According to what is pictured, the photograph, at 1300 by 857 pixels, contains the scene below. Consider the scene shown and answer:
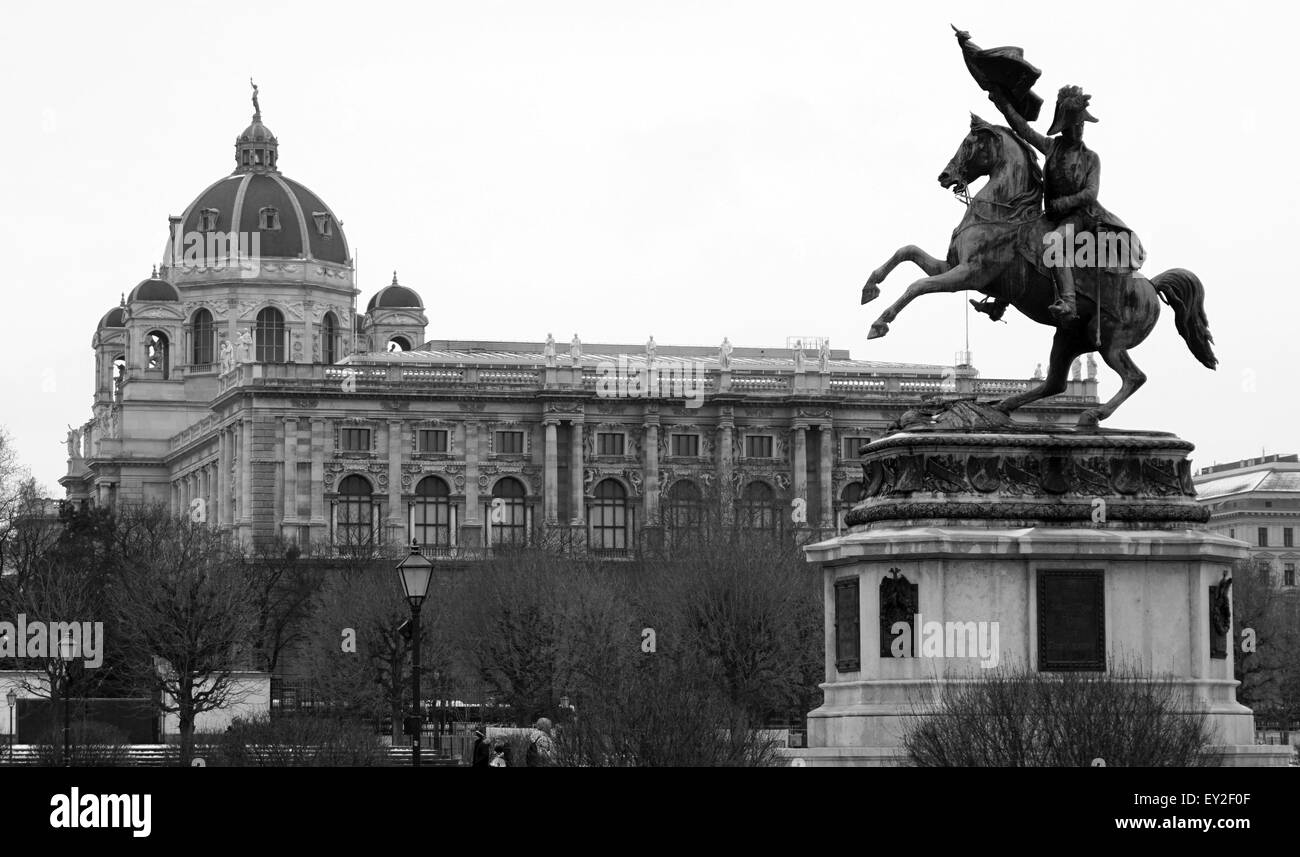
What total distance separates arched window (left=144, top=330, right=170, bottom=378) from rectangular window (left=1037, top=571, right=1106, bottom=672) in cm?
14467

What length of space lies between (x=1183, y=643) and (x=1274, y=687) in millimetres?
62875

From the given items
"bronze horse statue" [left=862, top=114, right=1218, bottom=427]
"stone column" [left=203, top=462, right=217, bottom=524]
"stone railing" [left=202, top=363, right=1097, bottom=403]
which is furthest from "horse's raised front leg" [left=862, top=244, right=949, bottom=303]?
"stone column" [left=203, top=462, right=217, bottom=524]

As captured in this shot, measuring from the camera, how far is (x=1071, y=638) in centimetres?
3522

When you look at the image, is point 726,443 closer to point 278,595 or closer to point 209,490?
point 209,490

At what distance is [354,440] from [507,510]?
27.2 feet

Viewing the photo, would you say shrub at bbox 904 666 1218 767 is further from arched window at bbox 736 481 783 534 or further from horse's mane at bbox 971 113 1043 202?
arched window at bbox 736 481 783 534

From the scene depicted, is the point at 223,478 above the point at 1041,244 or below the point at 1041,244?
above

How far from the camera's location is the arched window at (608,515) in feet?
527

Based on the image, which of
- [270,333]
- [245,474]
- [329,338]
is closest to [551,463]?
[245,474]

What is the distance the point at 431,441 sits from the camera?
15975cm

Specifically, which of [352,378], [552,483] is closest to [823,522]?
[552,483]

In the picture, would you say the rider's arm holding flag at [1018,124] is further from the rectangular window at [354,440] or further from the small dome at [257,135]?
the small dome at [257,135]
